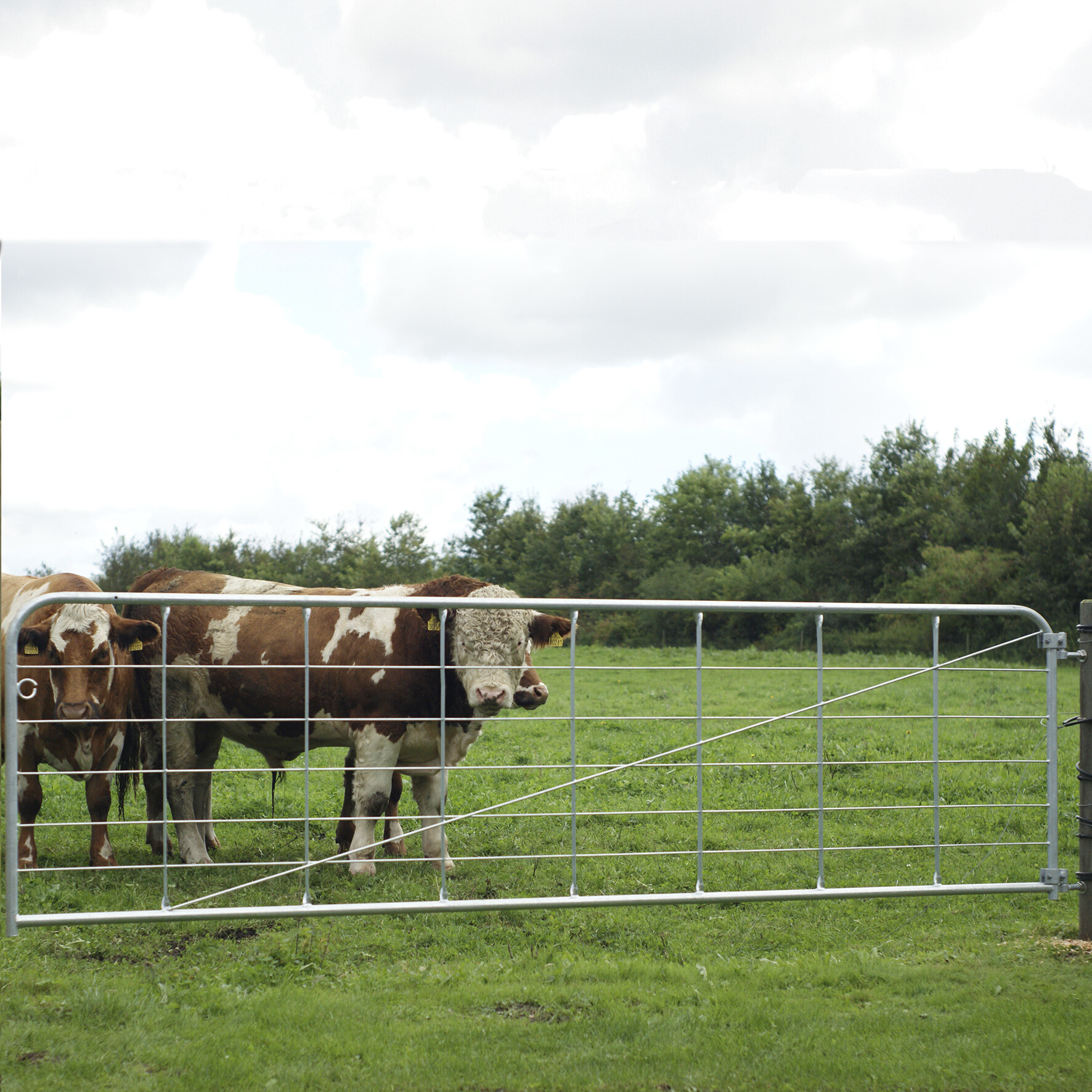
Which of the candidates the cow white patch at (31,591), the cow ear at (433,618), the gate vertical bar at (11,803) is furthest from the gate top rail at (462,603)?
the cow white patch at (31,591)

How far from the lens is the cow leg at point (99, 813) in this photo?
18.7ft

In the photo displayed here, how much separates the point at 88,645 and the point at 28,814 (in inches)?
41.0

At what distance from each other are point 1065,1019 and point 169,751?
4919mm

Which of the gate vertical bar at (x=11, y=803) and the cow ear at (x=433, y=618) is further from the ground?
the cow ear at (x=433, y=618)

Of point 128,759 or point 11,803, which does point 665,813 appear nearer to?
point 11,803

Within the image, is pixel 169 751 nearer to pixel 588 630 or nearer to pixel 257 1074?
pixel 257 1074

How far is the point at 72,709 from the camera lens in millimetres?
5355

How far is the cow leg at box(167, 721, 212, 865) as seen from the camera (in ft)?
19.4

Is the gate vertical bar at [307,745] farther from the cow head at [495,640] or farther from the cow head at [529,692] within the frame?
the cow head at [529,692]

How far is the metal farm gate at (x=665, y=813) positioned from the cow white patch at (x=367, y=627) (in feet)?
1.69

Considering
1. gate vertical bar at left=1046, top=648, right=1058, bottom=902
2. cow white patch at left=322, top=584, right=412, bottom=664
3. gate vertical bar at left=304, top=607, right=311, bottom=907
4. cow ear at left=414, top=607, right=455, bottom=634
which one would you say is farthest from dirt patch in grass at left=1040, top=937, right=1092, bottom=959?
cow white patch at left=322, top=584, right=412, bottom=664

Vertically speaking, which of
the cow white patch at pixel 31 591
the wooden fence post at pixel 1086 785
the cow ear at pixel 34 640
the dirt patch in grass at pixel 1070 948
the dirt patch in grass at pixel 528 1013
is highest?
the cow white patch at pixel 31 591

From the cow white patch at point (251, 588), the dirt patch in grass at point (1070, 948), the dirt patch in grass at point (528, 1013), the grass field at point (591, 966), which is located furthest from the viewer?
the cow white patch at point (251, 588)

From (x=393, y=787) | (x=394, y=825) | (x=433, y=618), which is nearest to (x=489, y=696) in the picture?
(x=433, y=618)
